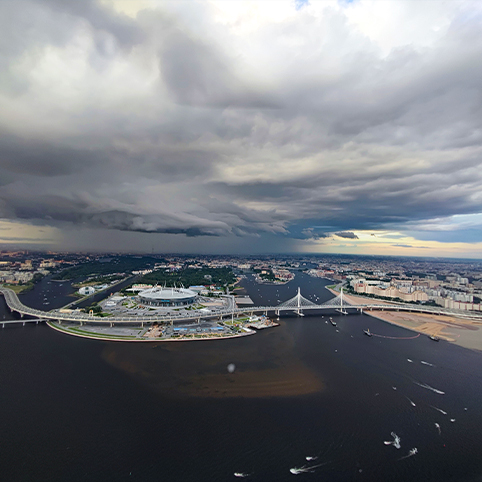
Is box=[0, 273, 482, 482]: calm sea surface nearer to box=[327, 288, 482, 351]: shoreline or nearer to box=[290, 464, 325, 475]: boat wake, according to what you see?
box=[290, 464, 325, 475]: boat wake

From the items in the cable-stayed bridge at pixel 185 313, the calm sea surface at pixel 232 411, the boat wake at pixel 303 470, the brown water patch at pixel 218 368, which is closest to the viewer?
the boat wake at pixel 303 470

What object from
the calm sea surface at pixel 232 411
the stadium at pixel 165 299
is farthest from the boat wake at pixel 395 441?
the stadium at pixel 165 299

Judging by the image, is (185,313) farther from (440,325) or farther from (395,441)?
(440,325)

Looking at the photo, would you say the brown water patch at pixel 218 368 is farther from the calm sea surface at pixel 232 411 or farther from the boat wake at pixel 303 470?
the boat wake at pixel 303 470

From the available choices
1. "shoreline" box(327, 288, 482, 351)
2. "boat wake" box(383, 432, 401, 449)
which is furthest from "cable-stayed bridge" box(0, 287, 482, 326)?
"boat wake" box(383, 432, 401, 449)

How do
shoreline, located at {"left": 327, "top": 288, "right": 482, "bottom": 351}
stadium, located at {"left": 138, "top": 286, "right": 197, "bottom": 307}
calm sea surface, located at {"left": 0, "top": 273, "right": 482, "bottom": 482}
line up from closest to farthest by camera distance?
calm sea surface, located at {"left": 0, "top": 273, "right": 482, "bottom": 482}, shoreline, located at {"left": 327, "top": 288, "right": 482, "bottom": 351}, stadium, located at {"left": 138, "top": 286, "right": 197, "bottom": 307}

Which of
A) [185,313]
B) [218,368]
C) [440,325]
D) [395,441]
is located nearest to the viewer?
[395,441]

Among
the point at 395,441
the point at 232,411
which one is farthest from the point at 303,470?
the point at 395,441
